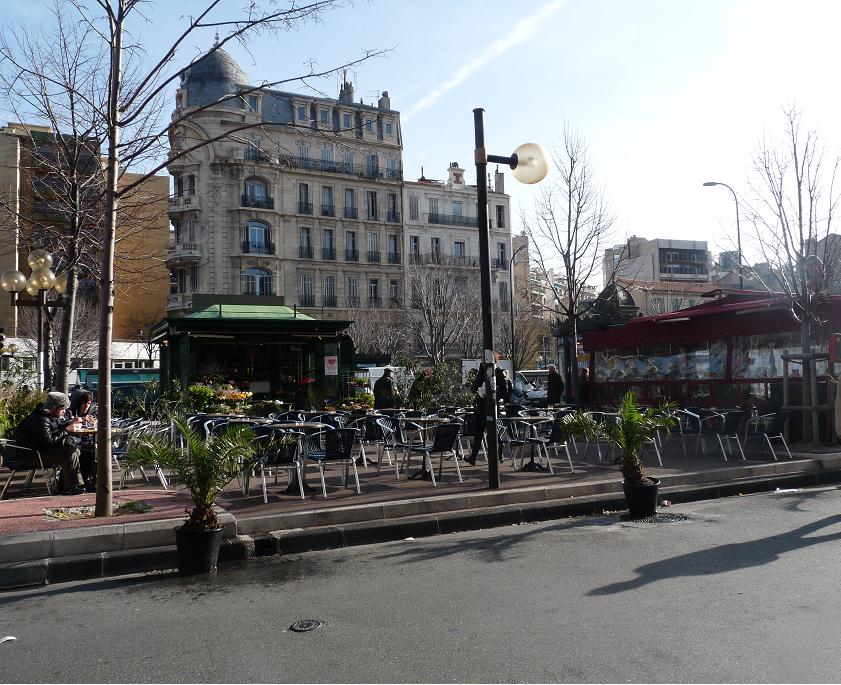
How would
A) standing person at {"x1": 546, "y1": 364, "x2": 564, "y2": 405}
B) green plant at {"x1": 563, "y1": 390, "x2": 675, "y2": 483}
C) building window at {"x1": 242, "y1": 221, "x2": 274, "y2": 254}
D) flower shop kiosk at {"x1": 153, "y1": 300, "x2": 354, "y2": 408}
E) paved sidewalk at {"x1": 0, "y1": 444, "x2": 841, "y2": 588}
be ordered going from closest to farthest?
1. paved sidewalk at {"x1": 0, "y1": 444, "x2": 841, "y2": 588}
2. green plant at {"x1": 563, "y1": 390, "x2": 675, "y2": 483}
3. standing person at {"x1": 546, "y1": 364, "x2": 564, "y2": 405}
4. flower shop kiosk at {"x1": 153, "y1": 300, "x2": 354, "y2": 408}
5. building window at {"x1": 242, "y1": 221, "x2": 274, "y2": 254}

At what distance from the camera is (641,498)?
8.45m

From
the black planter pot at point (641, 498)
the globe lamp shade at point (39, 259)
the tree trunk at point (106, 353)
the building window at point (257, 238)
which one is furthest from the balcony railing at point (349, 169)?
the black planter pot at point (641, 498)

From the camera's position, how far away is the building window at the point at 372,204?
56.3 meters

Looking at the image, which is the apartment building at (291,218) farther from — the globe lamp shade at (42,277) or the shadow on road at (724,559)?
the shadow on road at (724,559)

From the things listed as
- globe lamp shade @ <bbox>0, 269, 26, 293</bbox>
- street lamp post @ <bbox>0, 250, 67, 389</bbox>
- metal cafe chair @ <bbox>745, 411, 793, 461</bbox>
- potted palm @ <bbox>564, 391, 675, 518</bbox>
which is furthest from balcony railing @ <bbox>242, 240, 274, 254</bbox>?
potted palm @ <bbox>564, 391, 675, 518</bbox>

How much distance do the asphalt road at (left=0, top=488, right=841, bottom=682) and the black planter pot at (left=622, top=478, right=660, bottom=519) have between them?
0.92 m

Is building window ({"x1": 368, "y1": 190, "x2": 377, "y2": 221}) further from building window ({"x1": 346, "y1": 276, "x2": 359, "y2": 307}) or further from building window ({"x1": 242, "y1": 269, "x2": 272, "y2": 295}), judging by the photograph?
building window ({"x1": 242, "y1": 269, "x2": 272, "y2": 295})

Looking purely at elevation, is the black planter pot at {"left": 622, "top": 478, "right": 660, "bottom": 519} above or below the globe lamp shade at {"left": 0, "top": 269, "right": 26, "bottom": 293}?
below

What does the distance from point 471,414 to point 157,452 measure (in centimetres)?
742

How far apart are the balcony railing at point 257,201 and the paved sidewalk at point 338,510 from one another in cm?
4159

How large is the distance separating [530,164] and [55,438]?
6868mm

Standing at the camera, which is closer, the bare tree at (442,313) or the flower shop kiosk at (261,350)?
the flower shop kiosk at (261,350)

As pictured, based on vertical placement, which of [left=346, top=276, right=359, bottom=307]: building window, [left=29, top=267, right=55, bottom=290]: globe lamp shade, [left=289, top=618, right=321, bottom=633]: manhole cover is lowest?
[left=289, top=618, right=321, bottom=633]: manhole cover

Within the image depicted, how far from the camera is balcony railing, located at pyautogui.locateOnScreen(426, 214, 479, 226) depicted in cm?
5834
